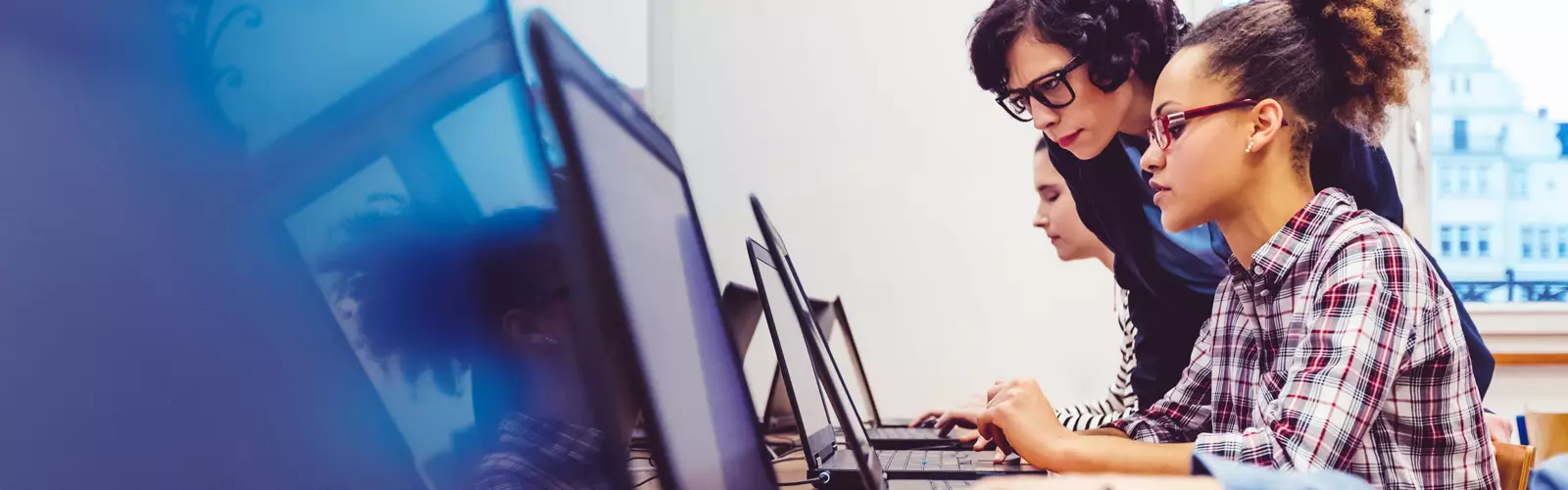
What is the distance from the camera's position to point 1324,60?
835mm

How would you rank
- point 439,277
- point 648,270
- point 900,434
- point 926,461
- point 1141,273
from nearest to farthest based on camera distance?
1. point 439,277
2. point 648,270
3. point 926,461
4. point 1141,273
5. point 900,434

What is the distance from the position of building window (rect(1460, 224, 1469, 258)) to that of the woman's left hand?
6.65 feet

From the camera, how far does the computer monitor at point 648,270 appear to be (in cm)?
36

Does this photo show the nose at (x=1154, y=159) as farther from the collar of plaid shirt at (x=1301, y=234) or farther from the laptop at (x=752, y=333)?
the laptop at (x=752, y=333)

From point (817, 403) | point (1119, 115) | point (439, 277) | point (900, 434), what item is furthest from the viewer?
point (900, 434)

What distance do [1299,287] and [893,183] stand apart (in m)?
1.47

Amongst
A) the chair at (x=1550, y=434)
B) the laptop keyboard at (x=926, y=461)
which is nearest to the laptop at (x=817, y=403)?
the laptop keyboard at (x=926, y=461)

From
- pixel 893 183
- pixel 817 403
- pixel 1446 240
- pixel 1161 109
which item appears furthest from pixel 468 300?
pixel 1446 240

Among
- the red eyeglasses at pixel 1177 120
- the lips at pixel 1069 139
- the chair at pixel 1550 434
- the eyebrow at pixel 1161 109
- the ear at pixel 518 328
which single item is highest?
the lips at pixel 1069 139

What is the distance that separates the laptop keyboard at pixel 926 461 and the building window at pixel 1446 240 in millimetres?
1873

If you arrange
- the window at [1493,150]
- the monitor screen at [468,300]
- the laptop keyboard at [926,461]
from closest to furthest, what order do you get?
the monitor screen at [468,300] → the laptop keyboard at [926,461] → the window at [1493,150]

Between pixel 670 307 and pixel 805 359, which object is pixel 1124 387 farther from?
pixel 670 307

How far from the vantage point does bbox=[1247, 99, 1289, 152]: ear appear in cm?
79

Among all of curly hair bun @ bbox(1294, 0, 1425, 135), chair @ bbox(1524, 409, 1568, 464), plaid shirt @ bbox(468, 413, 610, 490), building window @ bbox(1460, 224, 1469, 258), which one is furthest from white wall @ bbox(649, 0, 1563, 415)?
plaid shirt @ bbox(468, 413, 610, 490)
